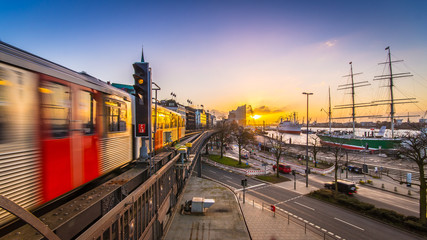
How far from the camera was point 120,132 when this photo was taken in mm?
6934

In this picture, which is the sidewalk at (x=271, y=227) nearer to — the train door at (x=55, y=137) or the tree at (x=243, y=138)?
the train door at (x=55, y=137)

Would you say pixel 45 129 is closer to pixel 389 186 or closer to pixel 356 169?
pixel 389 186

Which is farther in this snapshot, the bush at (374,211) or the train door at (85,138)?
the bush at (374,211)

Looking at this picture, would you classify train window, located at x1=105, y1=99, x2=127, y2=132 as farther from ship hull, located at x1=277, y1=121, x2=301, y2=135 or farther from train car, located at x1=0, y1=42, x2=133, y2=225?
ship hull, located at x1=277, y1=121, x2=301, y2=135

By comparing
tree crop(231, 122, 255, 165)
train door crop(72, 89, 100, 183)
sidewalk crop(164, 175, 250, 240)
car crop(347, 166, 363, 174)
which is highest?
train door crop(72, 89, 100, 183)

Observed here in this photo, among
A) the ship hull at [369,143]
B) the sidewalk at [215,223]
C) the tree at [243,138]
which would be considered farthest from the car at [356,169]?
the sidewalk at [215,223]

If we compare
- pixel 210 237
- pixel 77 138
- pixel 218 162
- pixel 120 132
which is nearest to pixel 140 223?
pixel 120 132

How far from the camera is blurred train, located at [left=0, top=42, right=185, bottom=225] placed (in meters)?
3.06

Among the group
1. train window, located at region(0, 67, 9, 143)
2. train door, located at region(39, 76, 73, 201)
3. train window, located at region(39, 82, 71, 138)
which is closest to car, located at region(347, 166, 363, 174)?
train door, located at region(39, 76, 73, 201)

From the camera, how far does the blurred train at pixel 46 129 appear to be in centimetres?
306

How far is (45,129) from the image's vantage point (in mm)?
3719

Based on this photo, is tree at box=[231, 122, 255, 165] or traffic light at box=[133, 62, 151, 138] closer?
traffic light at box=[133, 62, 151, 138]

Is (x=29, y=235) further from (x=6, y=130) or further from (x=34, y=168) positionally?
(x=6, y=130)

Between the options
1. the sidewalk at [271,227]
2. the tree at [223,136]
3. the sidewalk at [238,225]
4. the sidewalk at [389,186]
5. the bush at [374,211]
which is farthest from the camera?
the tree at [223,136]
